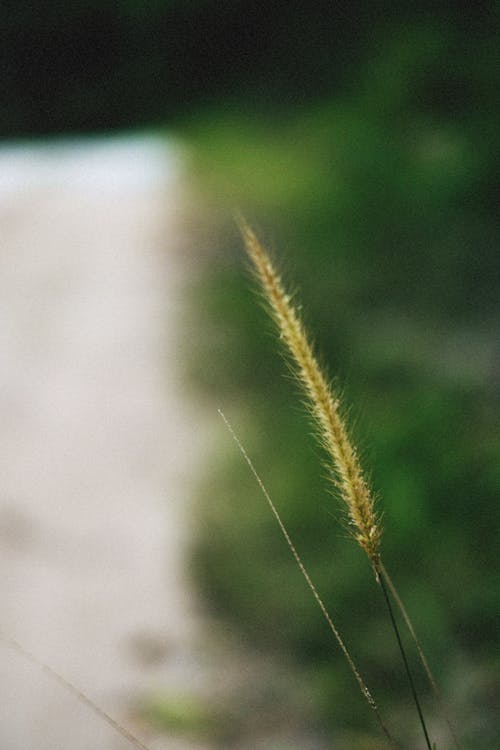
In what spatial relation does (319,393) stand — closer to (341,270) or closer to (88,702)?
(88,702)

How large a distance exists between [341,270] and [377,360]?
2.59ft

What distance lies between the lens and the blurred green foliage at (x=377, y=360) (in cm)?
220

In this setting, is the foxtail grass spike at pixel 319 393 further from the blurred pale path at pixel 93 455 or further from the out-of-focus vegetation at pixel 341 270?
the blurred pale path at pixel 93 455

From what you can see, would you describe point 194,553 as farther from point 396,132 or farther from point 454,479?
point 396,132

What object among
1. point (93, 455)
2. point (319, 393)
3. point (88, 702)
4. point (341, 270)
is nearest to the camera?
point (319, 393)

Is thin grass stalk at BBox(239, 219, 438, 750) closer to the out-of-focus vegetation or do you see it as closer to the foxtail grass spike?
the foxtail grass spike

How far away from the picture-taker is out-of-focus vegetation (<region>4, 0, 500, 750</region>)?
7.35 ft

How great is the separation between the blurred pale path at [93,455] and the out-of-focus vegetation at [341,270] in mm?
159

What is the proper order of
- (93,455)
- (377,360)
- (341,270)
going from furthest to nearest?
(341,270) < (377,360) < (93,455)

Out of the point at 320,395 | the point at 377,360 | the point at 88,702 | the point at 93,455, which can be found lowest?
the point at 377,360

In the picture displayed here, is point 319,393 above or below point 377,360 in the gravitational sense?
above

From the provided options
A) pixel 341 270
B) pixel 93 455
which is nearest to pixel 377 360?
pixel 341 270

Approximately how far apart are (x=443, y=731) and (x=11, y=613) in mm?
1108

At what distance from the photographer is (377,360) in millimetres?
3348
